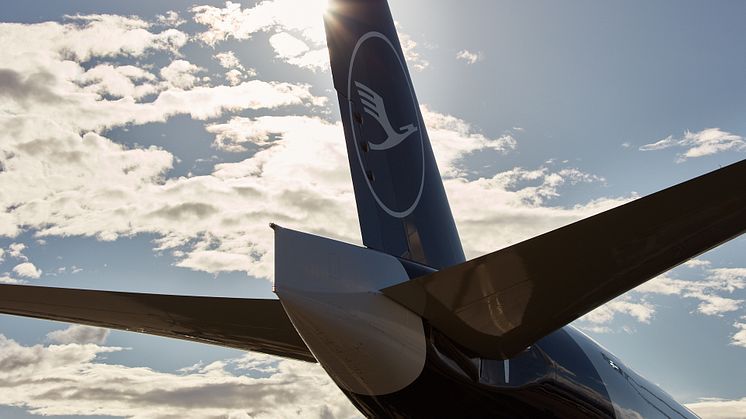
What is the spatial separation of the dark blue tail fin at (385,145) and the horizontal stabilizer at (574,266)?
97.0 inches

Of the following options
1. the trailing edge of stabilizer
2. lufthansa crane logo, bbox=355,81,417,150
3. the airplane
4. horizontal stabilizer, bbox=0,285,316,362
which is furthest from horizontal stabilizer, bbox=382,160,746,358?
lufthansa crane logo, bbox=355,81,417,150

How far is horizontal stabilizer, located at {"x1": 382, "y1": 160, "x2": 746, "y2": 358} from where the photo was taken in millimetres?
3873

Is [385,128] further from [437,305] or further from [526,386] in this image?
[437,305]

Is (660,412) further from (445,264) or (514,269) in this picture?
(514,269)

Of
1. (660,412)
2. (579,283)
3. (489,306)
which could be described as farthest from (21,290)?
(660,412)

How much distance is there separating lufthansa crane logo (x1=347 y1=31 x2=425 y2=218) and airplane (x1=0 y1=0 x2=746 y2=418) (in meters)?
0.05

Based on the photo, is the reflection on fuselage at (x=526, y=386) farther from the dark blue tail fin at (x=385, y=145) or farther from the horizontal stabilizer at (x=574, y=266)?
the dark blue tail fin at (x=385, y=145)

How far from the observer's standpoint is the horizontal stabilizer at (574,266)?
3873 millimetres

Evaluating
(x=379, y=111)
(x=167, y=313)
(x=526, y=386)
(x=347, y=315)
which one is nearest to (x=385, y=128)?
(x=379, y=111)

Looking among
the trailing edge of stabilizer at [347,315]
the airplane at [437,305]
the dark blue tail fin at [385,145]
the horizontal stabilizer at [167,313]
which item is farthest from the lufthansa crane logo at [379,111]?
the trailing edge of stabilizer at [347,315]

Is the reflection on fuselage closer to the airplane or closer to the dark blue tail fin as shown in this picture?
the airplane

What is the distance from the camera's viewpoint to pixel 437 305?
4898mm

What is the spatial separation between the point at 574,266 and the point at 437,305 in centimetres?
104

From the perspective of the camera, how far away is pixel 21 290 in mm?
4926
